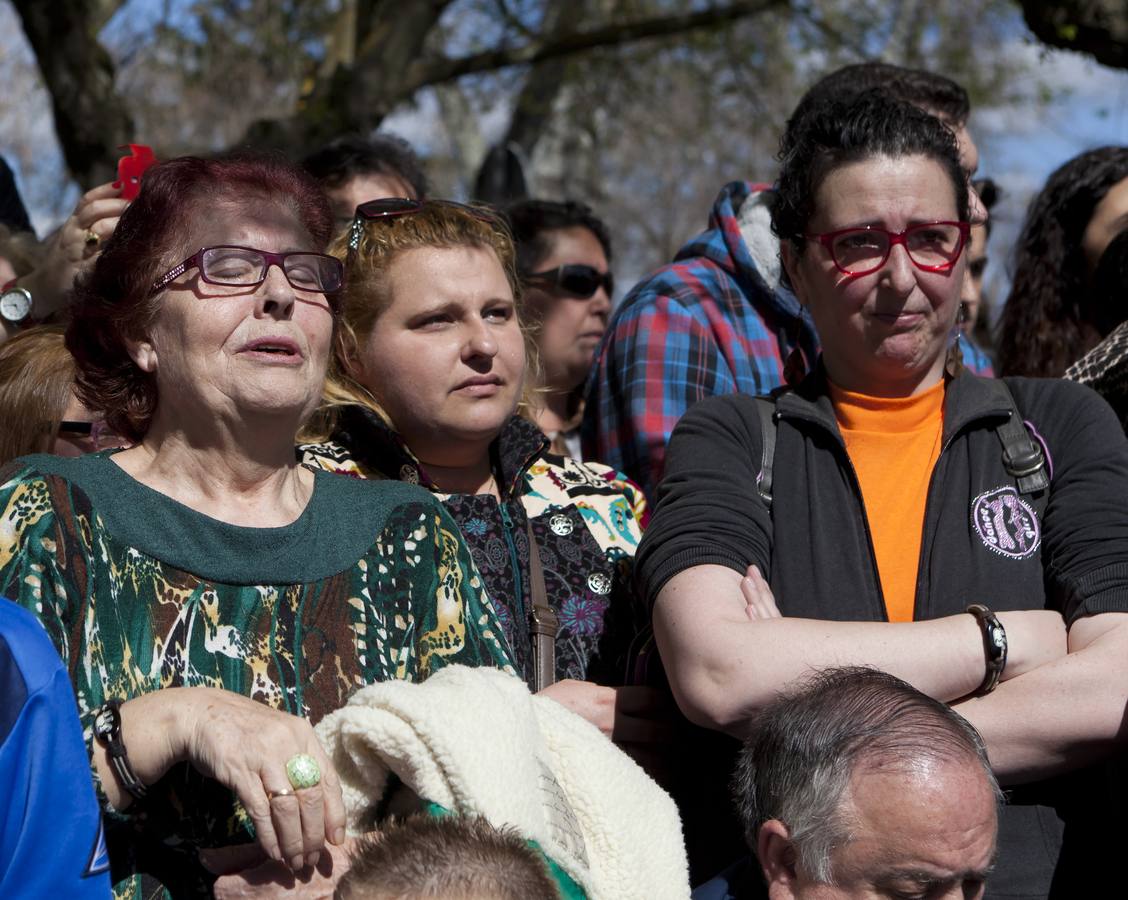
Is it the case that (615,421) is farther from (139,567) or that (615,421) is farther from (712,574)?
(139,567)

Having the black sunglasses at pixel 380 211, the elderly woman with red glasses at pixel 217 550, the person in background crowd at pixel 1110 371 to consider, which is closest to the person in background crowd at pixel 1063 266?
the person in background crowd at pixel 1110 371

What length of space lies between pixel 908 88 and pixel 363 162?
1.72 meters

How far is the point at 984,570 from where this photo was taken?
2748 mm

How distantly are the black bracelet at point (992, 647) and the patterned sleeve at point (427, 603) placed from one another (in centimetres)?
87

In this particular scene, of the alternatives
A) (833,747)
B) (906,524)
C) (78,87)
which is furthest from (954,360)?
(78,87)

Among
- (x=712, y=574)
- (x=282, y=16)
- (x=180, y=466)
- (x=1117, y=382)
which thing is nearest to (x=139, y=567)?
(x=180, y=466)

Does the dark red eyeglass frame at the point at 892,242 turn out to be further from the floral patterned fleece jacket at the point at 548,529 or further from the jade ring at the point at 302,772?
the jade ring at the point at 302,772

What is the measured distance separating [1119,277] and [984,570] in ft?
5.31

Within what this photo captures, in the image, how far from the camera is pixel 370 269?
352 centimetres

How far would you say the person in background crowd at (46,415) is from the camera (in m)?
3.27

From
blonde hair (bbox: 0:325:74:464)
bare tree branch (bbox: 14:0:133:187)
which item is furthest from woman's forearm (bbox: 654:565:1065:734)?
bare tree branch (bbox: 14:0:133:187)

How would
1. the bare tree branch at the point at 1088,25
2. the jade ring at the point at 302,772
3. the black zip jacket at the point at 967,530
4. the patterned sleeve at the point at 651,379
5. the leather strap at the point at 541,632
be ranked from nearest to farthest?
1. the jade ring at the point at 302,772
2. the black zip jacket at the point at 967,530
3. the leather strap at the point at 541,632
4. the patterned sleeve at the point at 651,379
5. the bare tree branch at the point at 1088,25

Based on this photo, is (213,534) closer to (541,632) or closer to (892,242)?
(541,632)

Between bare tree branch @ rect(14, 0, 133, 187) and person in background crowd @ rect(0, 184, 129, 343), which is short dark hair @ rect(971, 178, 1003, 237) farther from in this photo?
bare tree branch @ rect(14, 0, 133, 187)
